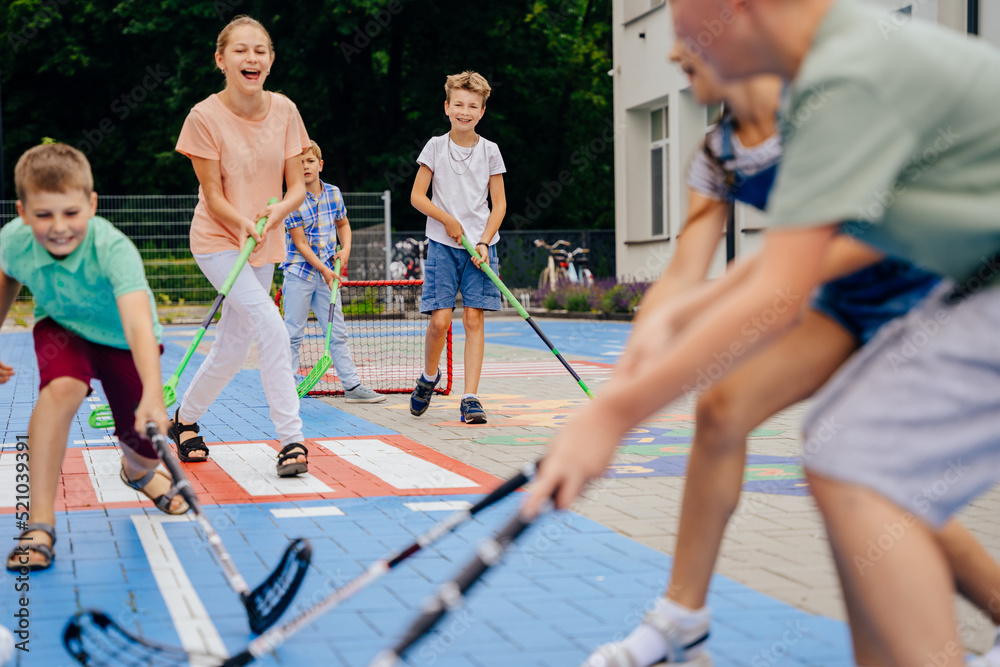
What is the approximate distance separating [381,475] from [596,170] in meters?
33.4

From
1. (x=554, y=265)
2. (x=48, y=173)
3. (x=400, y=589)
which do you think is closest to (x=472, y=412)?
(x=400, y=589)

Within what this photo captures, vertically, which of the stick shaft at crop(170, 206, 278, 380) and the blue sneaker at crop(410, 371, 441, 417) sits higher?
the stick shaft at crop(170, 206, 278, 380)

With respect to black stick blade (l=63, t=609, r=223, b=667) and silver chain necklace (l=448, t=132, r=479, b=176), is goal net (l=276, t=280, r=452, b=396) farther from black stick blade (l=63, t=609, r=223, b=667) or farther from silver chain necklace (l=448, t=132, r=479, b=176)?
black stick blade (l=63, t=609, r=223, b=667)

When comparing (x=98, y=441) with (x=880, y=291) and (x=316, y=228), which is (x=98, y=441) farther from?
(x=880, y=291)

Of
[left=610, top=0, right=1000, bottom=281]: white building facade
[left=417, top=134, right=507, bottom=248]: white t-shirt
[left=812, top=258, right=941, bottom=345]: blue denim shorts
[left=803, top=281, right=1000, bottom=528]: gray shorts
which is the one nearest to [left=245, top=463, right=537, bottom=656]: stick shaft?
[left=803, top=281, right=1000, bottom=528]: gray shorts

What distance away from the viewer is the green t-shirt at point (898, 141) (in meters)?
1.70

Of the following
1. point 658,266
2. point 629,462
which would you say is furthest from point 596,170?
point 629,462

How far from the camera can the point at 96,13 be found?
34.5m

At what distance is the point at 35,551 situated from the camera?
3955mm

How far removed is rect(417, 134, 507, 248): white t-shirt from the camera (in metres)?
7.98

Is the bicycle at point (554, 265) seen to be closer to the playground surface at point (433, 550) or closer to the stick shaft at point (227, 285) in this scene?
the playground surface at point (433, 550)

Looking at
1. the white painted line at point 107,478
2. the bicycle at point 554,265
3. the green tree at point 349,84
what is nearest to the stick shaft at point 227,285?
the white painted line at point 107,478

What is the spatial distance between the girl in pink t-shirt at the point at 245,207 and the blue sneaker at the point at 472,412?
200 centimetres

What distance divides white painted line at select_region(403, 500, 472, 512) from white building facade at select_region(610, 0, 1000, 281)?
51.1 feet
